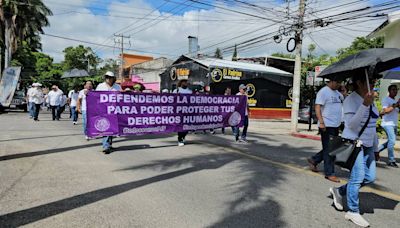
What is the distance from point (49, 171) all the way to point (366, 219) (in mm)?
5022

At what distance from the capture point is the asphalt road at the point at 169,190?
4.00m

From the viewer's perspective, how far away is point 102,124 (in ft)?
25.4

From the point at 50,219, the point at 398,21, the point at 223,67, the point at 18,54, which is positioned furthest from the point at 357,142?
the point at 18,54

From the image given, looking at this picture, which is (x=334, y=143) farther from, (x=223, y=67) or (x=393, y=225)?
(x=223, y=67)

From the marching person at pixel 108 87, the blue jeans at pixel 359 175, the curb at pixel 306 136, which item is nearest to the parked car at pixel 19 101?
the marching person at pixel 108 87

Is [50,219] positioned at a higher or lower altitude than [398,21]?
lower

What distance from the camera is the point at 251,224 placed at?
12.7 ft

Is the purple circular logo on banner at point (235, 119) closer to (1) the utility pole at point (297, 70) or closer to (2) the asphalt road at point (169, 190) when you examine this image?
(2) the asphalt road at point (169, 190)

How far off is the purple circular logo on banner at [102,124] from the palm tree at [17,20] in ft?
83.1

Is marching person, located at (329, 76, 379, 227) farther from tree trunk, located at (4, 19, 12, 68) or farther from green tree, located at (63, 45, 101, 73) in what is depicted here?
green tree, located at (63, 45, 101, 73)

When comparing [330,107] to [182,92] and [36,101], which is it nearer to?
[182,92]

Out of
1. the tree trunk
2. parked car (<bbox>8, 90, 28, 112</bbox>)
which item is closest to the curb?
parked car (<bbox>8, 90, 28, 112</bbox>)

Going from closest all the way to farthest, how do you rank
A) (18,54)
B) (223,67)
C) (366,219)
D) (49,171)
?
(366,219)
(49,171)
(223,67)
(18,54)

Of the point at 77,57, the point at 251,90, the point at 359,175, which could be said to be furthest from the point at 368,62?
the point at 77,57
